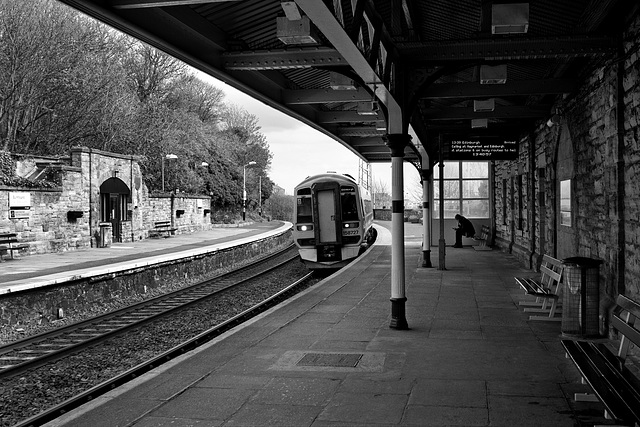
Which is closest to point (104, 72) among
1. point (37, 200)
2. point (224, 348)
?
point (37, 200)

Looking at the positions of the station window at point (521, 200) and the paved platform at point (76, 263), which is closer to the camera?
the paved platform at point (76, 263)

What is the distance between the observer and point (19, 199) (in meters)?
17.9

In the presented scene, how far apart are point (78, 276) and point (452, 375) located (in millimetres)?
9726

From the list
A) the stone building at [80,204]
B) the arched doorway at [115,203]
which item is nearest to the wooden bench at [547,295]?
the stone building at [80,204]

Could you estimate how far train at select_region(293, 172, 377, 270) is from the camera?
18.7 meters

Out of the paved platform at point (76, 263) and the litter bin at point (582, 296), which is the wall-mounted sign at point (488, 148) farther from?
the paved platform at point (76, 263)

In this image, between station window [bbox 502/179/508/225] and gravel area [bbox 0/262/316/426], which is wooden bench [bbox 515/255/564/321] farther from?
station window [bbox 502/179/508/225]

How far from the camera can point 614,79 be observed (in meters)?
7.48

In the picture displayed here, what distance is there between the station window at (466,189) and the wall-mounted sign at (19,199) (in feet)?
43.2

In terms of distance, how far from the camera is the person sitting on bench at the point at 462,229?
21938 mm

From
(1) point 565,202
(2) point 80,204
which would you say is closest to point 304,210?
(2) point 80,204

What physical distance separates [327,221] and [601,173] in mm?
11307

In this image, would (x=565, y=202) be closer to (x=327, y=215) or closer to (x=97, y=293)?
(x=327, y=215)

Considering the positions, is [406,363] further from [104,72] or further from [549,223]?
[104,72]
